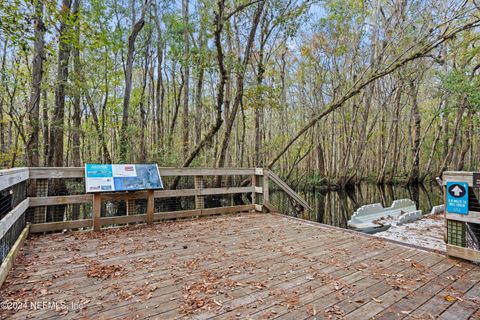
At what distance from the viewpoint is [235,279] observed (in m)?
2.71

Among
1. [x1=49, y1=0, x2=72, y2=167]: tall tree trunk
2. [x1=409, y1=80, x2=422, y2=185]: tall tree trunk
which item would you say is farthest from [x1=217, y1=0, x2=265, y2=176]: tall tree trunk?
[x1=409, y1=80, x2=422, y2=185]: tall tree trunk

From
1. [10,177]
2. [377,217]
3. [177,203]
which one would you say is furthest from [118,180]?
[377,217]

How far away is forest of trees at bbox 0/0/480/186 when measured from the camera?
8.50 metres

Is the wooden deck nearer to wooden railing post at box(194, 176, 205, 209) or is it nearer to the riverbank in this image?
wooden railing post at box(194, 176, 205, 209)

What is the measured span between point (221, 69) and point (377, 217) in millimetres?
6802

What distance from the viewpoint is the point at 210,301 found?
2.27 meters

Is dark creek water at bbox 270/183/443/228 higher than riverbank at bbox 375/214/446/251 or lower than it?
lower

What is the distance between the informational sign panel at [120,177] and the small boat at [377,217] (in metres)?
6.14

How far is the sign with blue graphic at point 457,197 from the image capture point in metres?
3.14

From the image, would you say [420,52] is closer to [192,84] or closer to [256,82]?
[256,82]

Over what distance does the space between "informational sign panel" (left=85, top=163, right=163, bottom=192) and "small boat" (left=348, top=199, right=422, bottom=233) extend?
6.14 m

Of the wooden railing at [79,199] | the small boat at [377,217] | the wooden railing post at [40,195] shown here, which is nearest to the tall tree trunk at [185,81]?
the wooden railing at [79,199]

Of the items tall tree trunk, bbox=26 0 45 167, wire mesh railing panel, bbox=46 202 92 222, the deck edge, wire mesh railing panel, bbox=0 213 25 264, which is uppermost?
tall tree trunk, bbox=26 0 45 167

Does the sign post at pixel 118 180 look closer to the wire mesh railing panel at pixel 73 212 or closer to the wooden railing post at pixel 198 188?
the wooden railing post at pixel 198 188
